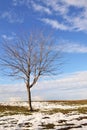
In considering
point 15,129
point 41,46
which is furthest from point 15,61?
point 15,129

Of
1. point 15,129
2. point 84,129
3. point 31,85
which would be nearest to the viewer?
point 84,129

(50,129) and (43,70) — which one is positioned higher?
(43,70)

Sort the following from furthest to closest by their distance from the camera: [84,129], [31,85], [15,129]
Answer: [31,85], [15,129], [84,129]

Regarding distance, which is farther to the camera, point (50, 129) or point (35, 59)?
point (35, 59)

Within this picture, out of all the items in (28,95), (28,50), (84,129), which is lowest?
(84,129)

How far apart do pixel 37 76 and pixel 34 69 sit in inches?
35.6

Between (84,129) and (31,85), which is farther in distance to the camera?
(31,85)

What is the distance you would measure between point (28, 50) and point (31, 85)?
429cm

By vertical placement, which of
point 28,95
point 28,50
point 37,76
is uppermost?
point 28,50

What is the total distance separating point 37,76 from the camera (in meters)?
33.8

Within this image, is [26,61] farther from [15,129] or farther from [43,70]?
[15,129]

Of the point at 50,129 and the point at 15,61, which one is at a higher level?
the point at 15,61

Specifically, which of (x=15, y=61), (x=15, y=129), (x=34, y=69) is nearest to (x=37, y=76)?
(x=34, y=69)

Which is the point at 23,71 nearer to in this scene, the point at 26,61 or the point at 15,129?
the point at 26,61
